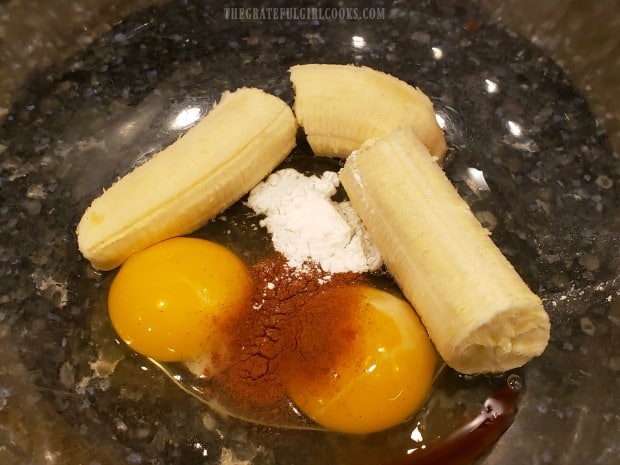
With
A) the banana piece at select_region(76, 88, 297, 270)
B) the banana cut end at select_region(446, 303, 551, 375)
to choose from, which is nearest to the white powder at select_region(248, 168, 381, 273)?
the banana piece at select_region(76, 88, 297, 270)

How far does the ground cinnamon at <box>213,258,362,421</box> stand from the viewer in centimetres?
115

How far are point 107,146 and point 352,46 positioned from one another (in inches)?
28.2

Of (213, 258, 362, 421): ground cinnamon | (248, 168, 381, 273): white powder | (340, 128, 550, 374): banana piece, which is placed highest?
(340, 128, 550, 374): banana piece

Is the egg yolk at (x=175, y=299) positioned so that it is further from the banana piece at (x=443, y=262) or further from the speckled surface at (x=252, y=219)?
the banana piece at (x=443, y=262)

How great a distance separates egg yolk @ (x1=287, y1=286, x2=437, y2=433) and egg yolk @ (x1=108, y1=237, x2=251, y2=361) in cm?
21

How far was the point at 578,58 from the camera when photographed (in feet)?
5.04

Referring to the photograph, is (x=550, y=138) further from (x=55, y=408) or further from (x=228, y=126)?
(x=55, y=408)

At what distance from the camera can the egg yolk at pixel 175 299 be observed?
1.17 meters

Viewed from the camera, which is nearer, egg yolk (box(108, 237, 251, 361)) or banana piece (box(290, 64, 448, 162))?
egg yolk (box(108, 237, 251, 361))

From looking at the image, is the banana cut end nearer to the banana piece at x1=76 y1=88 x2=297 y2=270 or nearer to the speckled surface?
the speckled surface

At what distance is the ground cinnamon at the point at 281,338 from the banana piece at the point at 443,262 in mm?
154

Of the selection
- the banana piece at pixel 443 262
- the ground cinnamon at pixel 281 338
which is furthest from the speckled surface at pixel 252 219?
the banana piece at pixel 443 262

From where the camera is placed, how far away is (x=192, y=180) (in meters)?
1.28

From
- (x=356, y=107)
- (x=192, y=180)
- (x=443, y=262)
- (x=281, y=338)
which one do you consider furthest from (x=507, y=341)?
(x=192, y=180)
